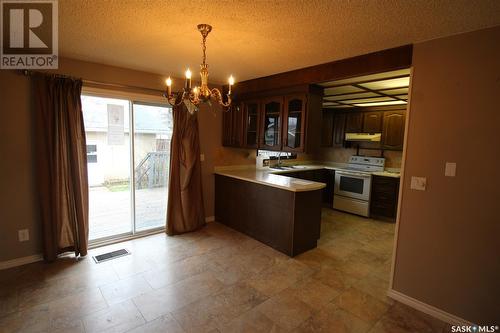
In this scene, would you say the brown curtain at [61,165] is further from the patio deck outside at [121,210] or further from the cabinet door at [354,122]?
the cabinet door at [354,122]

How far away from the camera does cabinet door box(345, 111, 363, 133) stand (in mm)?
5258

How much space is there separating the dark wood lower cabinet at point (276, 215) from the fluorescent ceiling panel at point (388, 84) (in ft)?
5.14

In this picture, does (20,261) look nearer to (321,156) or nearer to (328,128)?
(328,128)

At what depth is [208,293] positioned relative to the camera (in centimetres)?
234

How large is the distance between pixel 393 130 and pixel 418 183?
10.00 ft

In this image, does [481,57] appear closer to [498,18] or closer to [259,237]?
[498,18]

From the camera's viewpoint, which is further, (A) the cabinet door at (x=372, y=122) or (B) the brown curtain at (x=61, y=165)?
(A) the cabinet door at (x=372, y=122)

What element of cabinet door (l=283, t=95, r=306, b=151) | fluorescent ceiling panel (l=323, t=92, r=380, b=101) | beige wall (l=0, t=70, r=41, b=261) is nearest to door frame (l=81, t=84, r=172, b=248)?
beige wall (l=0, t=70, r=41, b=261)

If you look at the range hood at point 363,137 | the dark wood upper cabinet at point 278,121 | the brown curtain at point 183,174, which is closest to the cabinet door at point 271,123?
the dark wood upper cabinet at point 278,121

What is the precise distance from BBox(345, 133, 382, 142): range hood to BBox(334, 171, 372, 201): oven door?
777 mm

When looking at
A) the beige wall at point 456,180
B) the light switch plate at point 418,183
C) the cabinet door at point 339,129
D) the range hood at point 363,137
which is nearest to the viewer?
Answer: the beige wall at point 456,180

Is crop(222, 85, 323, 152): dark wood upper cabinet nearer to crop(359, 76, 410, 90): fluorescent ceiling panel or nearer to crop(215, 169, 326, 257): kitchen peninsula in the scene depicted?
crop(215, 169, 326, 257): kitchen peninsula

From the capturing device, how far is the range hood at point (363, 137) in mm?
4924

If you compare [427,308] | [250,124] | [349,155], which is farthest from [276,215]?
[349,155]
